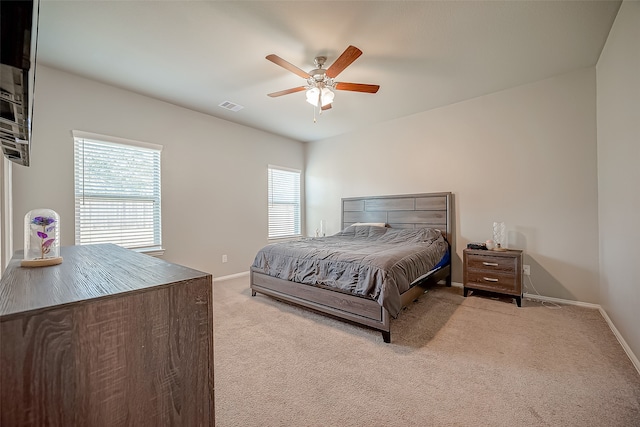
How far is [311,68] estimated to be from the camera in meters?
2.78

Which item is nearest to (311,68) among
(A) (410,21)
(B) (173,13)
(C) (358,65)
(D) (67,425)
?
(C) (358,65)

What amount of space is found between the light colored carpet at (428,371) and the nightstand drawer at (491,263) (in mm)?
500

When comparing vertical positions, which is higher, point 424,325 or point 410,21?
point 410,21

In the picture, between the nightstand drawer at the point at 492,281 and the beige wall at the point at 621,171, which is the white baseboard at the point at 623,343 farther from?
the nightstand drawer at the point at 492,281

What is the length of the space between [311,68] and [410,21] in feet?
3.48

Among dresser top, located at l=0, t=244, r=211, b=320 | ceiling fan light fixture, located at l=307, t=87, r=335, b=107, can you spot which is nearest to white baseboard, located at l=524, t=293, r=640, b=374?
dresser top, located at l=0, t=244, r=211, b=320

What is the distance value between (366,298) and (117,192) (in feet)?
10.4

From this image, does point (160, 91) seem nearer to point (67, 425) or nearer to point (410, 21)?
point (410, 21)

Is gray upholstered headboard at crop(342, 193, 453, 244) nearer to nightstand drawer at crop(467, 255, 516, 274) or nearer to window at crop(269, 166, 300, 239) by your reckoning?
nightstand drawer at crop(467, 255, 516, 274)

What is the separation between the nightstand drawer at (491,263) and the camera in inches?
117

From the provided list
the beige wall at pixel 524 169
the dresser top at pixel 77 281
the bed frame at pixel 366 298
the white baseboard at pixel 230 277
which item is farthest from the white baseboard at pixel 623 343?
the white baseboard at pixel 230 277

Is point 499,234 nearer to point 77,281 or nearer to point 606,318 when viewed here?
point 606,318

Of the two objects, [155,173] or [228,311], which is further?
[155,173]

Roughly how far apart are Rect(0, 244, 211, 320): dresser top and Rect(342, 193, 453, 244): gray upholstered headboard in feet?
12.1
